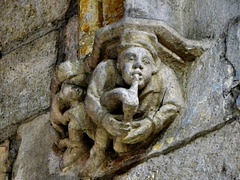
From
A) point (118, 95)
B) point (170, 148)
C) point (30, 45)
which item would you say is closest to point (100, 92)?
point (118, 95)

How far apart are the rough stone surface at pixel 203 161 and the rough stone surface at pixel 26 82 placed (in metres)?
0.79

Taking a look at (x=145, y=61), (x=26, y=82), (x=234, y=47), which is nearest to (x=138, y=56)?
(x=145, y=61)

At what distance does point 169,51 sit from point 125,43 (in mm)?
172

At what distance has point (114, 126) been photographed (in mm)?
2242

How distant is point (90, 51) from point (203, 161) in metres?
0.82

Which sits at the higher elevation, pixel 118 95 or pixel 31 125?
pixel 118 95

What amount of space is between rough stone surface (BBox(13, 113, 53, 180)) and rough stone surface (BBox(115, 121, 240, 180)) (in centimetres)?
56

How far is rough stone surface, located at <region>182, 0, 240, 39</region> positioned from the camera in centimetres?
242

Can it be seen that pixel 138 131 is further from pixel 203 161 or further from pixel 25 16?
pixel 25 16

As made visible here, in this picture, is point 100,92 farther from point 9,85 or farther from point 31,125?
point 9,85

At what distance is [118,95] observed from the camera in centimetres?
221

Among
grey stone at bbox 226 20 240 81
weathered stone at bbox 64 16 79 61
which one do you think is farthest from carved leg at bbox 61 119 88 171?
grey stone at bbox 226 20 240 81

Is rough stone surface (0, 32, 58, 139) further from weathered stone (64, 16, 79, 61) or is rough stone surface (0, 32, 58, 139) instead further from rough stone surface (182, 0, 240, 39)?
rough stone surface (182, 0, 240, 39)

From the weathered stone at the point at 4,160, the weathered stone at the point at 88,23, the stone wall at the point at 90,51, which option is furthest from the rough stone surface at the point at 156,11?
the weathered stone at the point at 4,160
